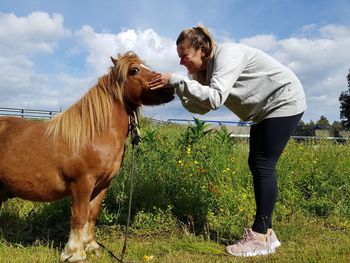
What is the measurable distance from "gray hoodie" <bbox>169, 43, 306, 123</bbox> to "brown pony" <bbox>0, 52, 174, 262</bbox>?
56 cm

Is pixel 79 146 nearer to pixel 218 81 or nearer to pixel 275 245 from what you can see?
pixel 218 81

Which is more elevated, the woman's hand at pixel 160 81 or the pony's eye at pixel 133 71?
the pony's eye at pixel 133 71

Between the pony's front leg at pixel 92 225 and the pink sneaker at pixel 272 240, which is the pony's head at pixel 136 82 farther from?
the pink sneaker at pixel 272 240

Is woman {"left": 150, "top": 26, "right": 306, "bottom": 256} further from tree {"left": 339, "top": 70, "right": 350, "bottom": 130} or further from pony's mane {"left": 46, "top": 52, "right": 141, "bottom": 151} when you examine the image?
tree {"left": 339, "top": 70, "right": 350, "bottom": 130}

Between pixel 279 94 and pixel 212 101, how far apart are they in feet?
2.56

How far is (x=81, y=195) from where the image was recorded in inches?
132

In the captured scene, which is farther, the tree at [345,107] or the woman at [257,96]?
the tree at [345,107]

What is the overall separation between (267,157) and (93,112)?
1.77m

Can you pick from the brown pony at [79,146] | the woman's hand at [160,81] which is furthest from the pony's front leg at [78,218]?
the woman's hand at [160,81]

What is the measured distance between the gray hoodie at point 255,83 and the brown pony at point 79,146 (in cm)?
56

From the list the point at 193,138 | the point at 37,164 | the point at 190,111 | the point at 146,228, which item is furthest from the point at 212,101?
the point at 193,138

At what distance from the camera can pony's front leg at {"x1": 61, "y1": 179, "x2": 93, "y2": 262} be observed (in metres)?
3.36

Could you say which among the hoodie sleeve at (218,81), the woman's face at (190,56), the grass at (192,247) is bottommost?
the grass at (192,247)

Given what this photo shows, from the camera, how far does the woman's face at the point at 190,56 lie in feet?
11.5
